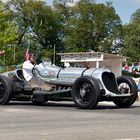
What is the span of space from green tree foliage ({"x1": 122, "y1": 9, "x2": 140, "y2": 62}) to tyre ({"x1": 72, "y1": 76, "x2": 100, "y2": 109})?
186ft

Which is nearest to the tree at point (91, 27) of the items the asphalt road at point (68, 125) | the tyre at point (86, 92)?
the tyre at point (86, 92)

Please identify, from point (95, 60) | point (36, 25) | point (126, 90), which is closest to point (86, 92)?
point (126, 90)

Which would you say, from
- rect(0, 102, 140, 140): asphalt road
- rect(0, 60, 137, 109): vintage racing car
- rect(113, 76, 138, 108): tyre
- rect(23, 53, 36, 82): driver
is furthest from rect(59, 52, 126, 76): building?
rect(0, 102, 140, 140): asphalt road

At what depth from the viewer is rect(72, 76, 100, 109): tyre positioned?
13719 mm

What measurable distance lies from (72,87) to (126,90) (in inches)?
69.1

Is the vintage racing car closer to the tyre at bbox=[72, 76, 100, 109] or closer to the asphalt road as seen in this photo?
the tyre at bbox=[72, 76, 100, 109]

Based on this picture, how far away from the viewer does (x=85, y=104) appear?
45.8ft

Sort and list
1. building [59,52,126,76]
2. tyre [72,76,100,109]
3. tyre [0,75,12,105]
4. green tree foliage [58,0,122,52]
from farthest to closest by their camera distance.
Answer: green tree foliage [58,0,122,52]
building [59,52,126,76]
tyre [0,75,12,105]
tyre [72,76,100,109]

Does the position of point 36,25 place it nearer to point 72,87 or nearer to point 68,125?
point 72,87

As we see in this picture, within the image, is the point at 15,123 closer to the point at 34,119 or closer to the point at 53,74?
the point at 34,119

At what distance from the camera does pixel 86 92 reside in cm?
1412

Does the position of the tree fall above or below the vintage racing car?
above

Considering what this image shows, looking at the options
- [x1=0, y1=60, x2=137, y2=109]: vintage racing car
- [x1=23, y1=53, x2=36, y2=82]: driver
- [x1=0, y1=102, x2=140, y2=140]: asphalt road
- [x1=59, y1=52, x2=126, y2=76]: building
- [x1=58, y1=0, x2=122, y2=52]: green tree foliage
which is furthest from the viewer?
[x1=58, y1=0, x2=122, y2=52]: green tree foliage

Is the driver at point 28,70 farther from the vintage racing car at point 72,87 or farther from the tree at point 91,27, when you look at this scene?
the tree at point 91,27
